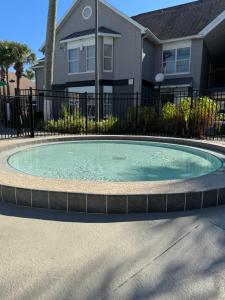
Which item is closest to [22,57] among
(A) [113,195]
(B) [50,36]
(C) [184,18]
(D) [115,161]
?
(B) [50,36]

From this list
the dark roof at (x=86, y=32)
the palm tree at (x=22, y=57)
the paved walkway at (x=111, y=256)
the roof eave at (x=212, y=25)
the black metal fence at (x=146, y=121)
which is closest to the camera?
the paved walkway at (x=111, y=256)

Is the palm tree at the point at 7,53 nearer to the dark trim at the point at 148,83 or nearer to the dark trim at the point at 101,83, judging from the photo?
the dark trim at the point at 101,83

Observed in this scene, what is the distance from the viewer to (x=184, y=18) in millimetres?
18234

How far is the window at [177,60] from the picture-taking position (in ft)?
56.5

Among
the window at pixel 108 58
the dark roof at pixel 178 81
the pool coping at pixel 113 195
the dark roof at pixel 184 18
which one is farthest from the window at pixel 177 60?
the pool coping at pixel 113 195

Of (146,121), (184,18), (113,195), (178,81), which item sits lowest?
(113,195)

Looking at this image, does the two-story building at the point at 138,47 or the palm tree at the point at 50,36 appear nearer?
the palm tree at the point at 50,36

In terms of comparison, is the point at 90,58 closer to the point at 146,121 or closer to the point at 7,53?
the point at 146,121

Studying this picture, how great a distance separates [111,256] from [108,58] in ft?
54.5

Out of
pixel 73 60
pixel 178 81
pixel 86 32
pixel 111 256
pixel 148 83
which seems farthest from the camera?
pixel 73 60

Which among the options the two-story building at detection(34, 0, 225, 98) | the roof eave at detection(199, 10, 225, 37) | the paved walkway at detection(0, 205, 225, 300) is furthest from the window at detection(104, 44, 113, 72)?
the paved walkway at detection(0, 205, 225, 300)

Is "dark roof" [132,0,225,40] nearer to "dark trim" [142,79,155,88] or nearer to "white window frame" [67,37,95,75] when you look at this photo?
"dark trim" [142,79,155,88]

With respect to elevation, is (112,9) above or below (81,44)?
above

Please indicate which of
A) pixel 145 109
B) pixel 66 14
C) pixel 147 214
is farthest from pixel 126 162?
pixel 66 14
